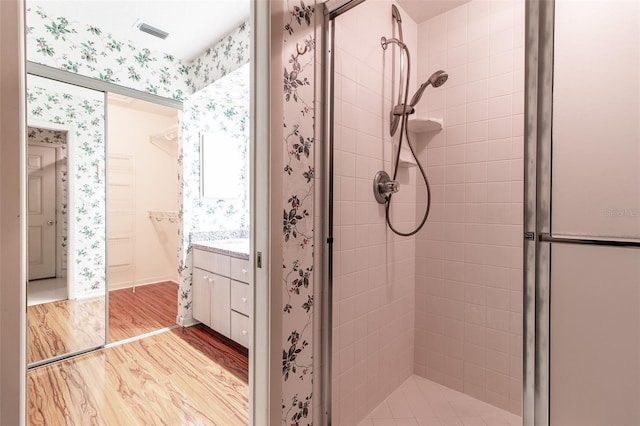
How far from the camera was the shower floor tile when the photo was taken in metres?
1.54

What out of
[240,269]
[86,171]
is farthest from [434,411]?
[86,171]

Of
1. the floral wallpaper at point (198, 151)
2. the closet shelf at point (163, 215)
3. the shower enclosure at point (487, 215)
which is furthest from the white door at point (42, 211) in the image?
the shower enclosure at point (487, 215)

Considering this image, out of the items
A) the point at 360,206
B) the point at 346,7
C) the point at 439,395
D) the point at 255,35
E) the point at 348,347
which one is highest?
the point at 346,7

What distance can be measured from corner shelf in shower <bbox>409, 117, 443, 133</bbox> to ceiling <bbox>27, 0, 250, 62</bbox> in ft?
4.39

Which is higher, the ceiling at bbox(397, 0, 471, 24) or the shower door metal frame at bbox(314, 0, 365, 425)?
the ceiling at bbox(397, 0, 471, 24)

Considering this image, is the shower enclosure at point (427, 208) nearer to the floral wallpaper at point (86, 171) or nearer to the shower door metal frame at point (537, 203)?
the shower door metal frame at point (537, 203)

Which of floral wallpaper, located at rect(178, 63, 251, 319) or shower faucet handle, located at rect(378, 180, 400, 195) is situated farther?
floral wallpaper, located at rect(178, 63, 251, 319)

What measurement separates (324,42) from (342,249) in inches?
35.6

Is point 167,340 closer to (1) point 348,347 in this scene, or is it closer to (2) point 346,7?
(1) point 348,347

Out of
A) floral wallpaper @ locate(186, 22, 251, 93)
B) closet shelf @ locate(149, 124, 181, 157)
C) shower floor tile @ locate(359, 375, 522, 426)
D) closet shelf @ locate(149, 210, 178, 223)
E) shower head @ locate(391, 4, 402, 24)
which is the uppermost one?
floral wallpaper @ locate(186, 22, 251, 93)

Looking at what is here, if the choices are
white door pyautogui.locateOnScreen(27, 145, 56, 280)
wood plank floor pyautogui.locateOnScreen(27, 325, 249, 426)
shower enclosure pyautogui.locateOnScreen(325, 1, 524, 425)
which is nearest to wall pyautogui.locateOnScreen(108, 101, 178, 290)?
white door pyautogui.locateOnScreen(27, 145, 56, 280)

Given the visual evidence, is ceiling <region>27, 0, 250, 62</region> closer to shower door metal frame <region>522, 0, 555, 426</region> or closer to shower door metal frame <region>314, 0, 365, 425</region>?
shower door metal frame <region>314, 0, 365, 425</region>

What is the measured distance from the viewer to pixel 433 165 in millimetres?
1890

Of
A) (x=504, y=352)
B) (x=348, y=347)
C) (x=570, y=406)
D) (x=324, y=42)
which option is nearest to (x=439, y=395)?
(x=504, y=352)
